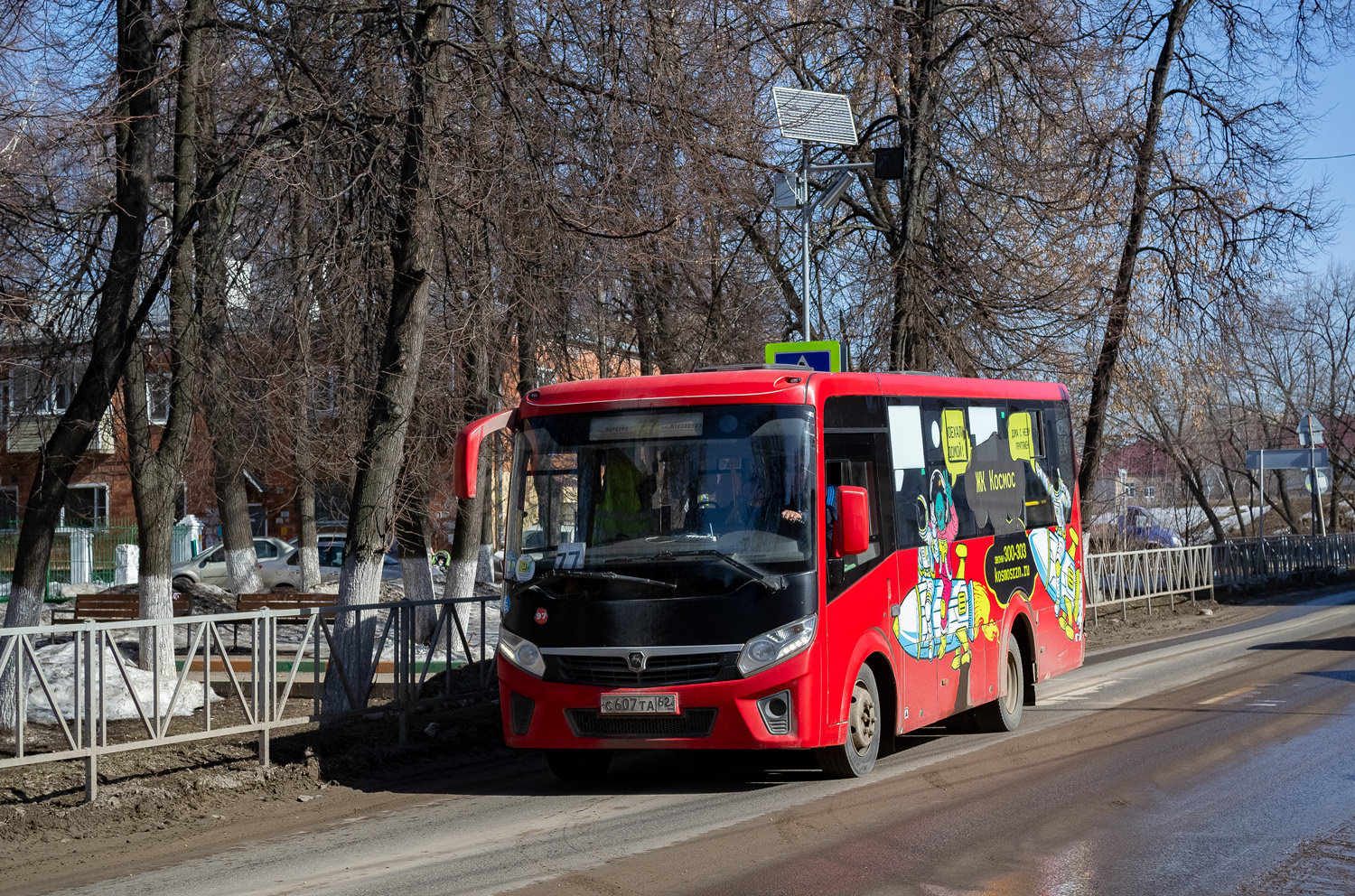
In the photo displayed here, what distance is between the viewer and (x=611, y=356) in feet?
66.3

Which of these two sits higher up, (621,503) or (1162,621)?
(621,503)

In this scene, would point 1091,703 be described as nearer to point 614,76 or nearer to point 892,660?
point 892,660

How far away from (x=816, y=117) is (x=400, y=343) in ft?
23.9

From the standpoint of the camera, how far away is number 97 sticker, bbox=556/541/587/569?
9.62 m

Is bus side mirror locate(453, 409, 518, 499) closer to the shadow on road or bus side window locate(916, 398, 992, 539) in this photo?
bus side window locate(916, 398, 992, 539)

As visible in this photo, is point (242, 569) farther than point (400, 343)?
Yes

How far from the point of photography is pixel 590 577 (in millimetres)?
9484

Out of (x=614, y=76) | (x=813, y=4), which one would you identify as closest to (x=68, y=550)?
(x=813, y=4)

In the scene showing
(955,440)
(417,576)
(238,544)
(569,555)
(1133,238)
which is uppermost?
(1133,238)

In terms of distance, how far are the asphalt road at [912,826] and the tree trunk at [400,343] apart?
3220 millimetres

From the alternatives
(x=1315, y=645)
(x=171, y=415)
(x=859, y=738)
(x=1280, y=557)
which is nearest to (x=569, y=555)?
(x=859, y=738)

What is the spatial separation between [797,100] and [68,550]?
1274 inches

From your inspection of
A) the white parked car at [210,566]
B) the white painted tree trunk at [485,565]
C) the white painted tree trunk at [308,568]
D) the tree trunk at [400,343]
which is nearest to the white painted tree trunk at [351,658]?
the tree trunk at [400,343]

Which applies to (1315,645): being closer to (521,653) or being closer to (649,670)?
(649,670)
